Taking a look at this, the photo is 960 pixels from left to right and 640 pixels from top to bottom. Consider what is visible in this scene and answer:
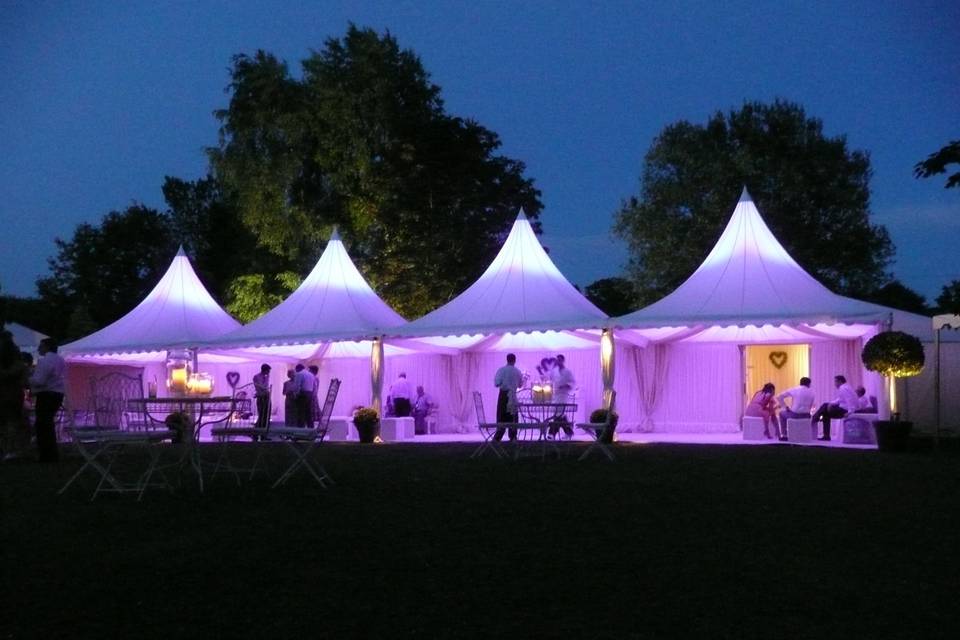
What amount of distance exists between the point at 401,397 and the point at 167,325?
543 centimetres

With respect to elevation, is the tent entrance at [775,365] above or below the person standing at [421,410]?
above

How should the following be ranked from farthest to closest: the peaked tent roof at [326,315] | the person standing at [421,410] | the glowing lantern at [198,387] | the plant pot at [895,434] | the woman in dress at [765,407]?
the person standing at [421,410], the peaked tent roof at [326,315], the woman in dress at [765,407], the plant pot at [895,434], the glowing lantern at [198,387]

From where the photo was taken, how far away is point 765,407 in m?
16.8

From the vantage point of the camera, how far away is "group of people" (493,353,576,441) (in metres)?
14.1

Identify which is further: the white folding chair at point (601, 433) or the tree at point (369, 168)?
the tree at point (369, 168)

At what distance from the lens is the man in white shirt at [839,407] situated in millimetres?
15820

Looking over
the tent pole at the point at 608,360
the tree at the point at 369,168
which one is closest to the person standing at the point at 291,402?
the tent pole at the point at 608,360

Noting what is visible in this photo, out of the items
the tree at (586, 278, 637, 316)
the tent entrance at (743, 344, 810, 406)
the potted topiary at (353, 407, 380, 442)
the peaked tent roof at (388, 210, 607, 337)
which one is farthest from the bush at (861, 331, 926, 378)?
the tree at (586, 278, 637, 316)

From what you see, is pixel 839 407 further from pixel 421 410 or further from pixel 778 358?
pixel 421 410

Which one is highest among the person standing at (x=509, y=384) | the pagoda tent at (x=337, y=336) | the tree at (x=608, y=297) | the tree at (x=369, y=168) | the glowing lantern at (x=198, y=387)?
the tree at (x=369, y=168)

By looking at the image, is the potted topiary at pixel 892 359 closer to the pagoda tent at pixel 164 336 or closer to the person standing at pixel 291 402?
the person standing at pixel 291 402

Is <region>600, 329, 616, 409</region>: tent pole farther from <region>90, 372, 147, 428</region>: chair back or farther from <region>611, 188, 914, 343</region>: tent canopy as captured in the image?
<region>90, 372, 147, 428</region>: chair back

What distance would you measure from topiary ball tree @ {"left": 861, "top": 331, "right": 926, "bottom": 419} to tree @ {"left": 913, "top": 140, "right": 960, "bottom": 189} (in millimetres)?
7009

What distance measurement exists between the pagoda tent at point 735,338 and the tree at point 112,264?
28.5 metres
